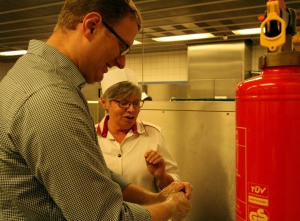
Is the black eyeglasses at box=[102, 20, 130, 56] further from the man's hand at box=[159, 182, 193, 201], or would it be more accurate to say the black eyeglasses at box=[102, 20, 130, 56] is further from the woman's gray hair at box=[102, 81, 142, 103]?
the woman's gray hair at box=[102, 81, 142, 103]

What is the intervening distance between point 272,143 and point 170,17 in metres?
2.91

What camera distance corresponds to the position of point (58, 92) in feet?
2.11

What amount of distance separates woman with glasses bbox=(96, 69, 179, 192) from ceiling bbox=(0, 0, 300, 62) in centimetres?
124

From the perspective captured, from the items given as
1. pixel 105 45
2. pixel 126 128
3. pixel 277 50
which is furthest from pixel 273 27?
pixel 126 128

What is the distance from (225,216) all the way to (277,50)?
1.35m

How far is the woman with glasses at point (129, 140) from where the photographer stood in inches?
62.9

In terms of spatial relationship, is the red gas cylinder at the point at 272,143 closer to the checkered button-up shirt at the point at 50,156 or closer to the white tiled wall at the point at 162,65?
the checkered button-up shirt at the point at 50,156

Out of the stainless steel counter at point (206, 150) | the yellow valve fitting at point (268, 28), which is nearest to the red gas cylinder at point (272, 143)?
the yellow valve fitting at point (268, 28)

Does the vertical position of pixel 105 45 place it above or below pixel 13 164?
above

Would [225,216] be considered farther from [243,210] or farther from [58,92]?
[58,92]

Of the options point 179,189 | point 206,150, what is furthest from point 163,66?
point 179,189

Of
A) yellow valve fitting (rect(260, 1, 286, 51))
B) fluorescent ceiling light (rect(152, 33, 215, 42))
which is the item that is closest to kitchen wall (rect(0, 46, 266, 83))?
fluorescent ceiling light (rect(152, 33, 215, 42))

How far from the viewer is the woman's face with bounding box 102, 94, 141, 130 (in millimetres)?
1663

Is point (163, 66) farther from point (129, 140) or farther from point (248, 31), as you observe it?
point (129, 140)
